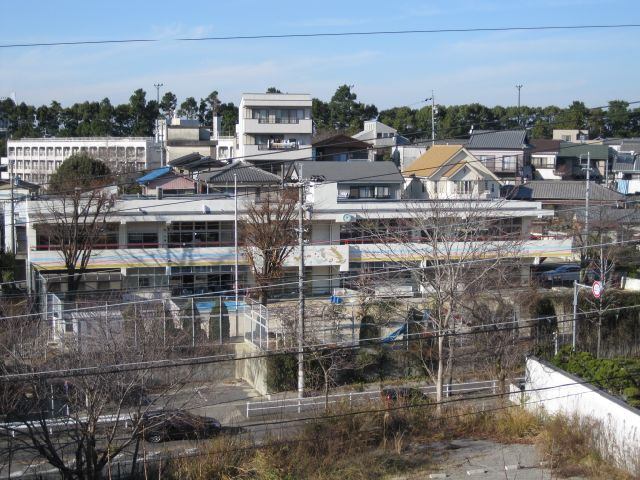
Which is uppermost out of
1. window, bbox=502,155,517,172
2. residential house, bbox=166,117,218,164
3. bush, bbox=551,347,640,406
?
residential house, bbox=166,117,218,164

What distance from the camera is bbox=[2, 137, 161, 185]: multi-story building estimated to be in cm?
4019

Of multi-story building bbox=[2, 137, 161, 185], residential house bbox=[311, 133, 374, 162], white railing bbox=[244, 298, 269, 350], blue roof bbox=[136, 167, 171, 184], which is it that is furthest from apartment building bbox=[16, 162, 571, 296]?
multi-story building bbox=[2, 137, 161, 185]

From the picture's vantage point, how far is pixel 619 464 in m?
9.90

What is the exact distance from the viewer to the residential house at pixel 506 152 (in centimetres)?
3250

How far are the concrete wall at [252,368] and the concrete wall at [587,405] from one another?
5163mm

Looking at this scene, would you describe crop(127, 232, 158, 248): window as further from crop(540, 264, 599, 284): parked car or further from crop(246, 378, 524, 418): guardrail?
crop(540, 264, 599, 284): parked car

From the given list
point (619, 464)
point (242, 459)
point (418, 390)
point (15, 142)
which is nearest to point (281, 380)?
point (418, 390)

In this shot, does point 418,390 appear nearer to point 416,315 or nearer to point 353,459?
point 416,315

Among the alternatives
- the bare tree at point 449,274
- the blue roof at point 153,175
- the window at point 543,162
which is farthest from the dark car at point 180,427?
the window at point 543,162

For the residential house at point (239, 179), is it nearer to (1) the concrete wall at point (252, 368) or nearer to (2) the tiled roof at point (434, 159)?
(2) the tiled roof at point (434, 159)

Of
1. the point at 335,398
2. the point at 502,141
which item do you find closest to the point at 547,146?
the point at 502,141

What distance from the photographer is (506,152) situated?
3309cm

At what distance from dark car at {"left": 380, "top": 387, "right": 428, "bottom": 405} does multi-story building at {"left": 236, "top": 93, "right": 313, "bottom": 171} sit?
19236 mm

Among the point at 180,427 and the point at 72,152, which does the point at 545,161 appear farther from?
the point at 180,427
